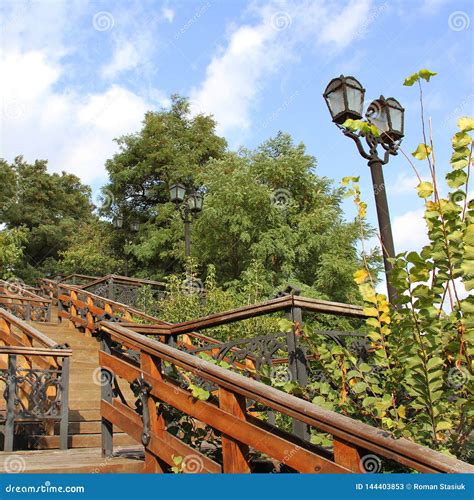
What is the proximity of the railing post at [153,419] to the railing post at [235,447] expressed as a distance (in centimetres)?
75

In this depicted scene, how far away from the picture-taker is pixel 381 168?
590 centimetres

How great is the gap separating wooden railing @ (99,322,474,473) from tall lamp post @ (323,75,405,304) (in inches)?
115

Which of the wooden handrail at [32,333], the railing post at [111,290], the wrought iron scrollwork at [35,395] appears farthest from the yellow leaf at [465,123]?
the railing post at [111,290]

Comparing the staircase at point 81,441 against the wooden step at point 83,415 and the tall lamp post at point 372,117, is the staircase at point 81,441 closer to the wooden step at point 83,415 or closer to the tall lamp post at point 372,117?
the wooden step at point 83,415

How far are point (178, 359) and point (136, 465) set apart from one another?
948 millimetres

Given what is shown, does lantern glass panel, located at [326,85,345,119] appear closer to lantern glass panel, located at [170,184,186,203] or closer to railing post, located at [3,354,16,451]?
railing post, located at [3,354,16,451]

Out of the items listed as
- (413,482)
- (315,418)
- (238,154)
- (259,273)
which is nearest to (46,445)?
(315,418)

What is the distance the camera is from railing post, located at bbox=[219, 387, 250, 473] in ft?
9.33

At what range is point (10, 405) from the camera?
593cm

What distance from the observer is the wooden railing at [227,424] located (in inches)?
87.3

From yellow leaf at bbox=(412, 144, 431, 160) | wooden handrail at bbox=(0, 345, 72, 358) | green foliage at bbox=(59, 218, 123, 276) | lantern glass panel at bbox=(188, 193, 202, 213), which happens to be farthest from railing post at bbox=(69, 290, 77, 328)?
yellow leaf at bbox=(412, 144, 431, 160)

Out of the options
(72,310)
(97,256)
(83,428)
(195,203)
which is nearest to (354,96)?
(83,428)

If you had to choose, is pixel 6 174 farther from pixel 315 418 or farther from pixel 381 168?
pixel 315 418

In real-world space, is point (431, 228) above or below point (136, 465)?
above
